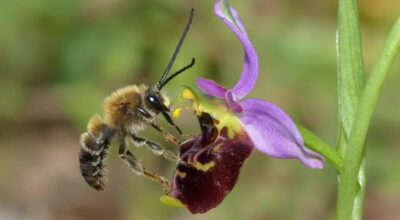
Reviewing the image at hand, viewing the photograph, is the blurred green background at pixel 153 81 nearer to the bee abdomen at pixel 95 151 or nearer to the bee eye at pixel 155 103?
the bee abdomen at pixel 95 151

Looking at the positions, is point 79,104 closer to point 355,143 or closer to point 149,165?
point 149,165

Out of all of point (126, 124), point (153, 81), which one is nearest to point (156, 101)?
point (126, 124)

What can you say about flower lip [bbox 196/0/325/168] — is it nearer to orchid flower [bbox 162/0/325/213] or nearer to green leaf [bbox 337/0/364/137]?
orchid flower [bbox 162/0/325/213]

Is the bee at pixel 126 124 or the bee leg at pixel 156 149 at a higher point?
the bee at pixel 126 124

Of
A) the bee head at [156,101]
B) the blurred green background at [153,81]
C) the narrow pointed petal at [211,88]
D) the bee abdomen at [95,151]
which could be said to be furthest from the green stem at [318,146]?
the blurred green background at [153,81]

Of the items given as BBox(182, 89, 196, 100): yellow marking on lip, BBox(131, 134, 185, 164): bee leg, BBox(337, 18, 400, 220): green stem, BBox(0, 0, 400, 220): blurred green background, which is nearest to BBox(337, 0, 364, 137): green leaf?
BBox(337, 18, 400, 220): green stem

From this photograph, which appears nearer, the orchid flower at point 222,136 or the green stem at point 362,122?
the green stem at point 362,122

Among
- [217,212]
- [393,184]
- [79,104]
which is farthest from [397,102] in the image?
[79,104]

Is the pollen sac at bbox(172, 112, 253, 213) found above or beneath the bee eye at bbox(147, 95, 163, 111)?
beneath
